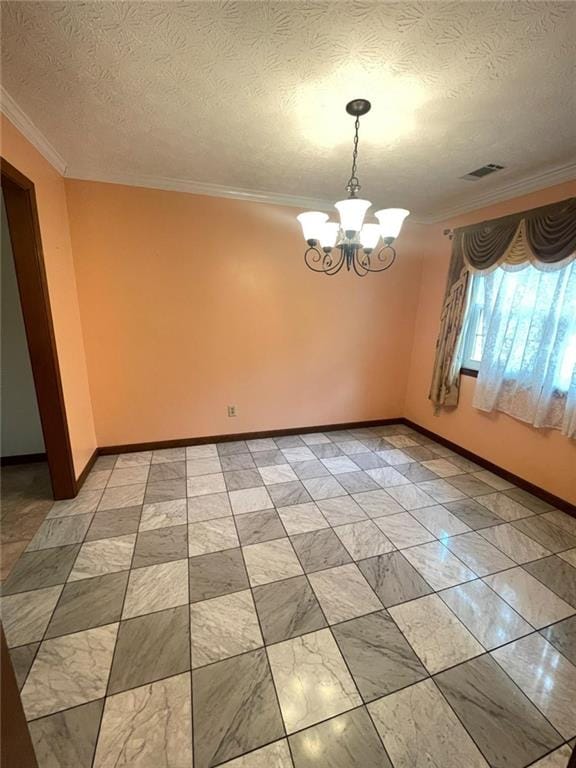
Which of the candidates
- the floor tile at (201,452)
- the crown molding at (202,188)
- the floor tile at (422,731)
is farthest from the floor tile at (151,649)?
the crown molding at (202,188)

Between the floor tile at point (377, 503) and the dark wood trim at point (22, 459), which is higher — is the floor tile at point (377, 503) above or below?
below

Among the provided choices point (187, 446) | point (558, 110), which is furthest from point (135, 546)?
point (558, 110)

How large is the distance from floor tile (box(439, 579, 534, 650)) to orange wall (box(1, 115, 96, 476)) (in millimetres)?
2728

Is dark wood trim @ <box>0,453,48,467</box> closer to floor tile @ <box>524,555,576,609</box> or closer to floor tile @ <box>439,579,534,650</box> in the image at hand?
floor tile @ <box>439,579,534,650</box>

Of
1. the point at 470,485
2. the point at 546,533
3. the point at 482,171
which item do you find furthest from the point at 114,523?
the point at 482,171

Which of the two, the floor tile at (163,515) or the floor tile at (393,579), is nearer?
the floor tile at (393,579)

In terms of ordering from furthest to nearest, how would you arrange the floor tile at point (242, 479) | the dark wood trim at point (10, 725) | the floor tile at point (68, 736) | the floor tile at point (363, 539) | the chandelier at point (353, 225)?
1. the floor tile at point (242, 479)
2. the floor tile at point (363, 539)
3. the chandelier at point (353, 225)
4. the floor tile at point (68, 736)
5. the dark wood trim at point (10, 725)

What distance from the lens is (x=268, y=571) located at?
1791 mm

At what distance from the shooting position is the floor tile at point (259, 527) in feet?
6.71

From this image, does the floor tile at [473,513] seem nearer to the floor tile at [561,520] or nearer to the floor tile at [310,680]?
the floor tile at [561,520]

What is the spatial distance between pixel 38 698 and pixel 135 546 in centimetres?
78

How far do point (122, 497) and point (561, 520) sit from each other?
330 centimetres

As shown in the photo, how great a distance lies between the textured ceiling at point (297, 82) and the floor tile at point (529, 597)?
2.50 m

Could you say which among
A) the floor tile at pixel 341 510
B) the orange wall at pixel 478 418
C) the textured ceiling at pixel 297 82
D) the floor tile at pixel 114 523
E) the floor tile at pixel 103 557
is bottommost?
the floor tile at pixel 103 557
